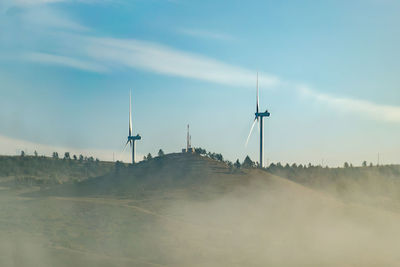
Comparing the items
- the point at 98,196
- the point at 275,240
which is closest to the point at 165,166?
the point at 98,196

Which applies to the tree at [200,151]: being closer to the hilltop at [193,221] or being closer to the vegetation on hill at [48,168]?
the hilltop at [193,221]

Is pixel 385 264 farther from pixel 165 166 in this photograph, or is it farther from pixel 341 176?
pixel 341 176

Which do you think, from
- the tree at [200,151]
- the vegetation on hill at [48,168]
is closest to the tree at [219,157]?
the tree at [200,151]

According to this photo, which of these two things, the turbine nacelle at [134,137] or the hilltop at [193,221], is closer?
the hilltop at [193,221]

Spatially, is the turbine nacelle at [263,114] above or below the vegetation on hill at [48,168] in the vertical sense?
above

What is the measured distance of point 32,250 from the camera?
58062 millimetres

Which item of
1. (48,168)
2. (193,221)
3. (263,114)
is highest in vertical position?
(263,114)

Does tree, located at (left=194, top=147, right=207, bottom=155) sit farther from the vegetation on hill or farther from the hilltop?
the vegetation on hill

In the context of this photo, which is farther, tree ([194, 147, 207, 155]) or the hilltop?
tree ([194, 147, 207, 155])

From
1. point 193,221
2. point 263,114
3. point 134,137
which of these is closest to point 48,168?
point 134,137

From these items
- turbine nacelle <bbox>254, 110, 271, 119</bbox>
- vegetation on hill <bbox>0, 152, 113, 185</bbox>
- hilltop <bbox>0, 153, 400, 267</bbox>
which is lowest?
hilltop <bbox>0, 153, 400, 267</bbox>

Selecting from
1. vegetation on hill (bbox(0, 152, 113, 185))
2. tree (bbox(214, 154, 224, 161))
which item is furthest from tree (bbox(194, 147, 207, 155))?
vegetation on hill (bbox(0, 152, 113, 185))

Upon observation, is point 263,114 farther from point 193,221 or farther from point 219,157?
point 193,221

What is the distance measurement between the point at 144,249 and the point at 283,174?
7755 centimetres
